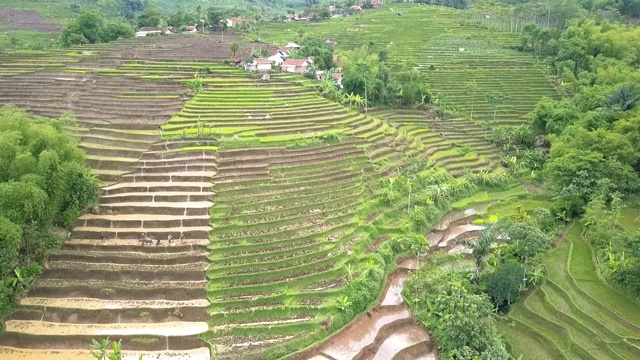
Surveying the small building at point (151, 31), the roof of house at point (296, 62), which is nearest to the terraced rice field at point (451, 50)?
the small building at point (151, 31)

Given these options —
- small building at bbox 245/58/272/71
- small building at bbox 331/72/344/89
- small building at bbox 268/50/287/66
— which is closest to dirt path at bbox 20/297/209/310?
small building at bbox 245/58/272/71

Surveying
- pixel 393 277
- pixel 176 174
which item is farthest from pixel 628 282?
pixel 176 174

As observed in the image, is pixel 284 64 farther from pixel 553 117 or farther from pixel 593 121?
pixel 593 121

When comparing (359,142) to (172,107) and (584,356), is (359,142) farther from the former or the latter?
(584,356)

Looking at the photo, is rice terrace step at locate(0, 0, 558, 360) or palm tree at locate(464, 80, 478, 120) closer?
rice terrace step at locate(0, 0, 558, 360)

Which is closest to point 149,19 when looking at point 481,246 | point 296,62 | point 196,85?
point 296,62

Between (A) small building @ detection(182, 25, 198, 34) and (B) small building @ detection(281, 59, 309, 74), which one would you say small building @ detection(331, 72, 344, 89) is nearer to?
(B) small building @ detection(281, 59, 309, 74)

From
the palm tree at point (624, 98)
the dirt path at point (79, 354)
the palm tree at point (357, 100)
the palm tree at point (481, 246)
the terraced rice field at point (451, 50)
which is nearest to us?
the dirt path at point (79, 354)

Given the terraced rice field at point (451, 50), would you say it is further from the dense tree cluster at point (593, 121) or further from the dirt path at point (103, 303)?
the dirt path at point (103, 303)
